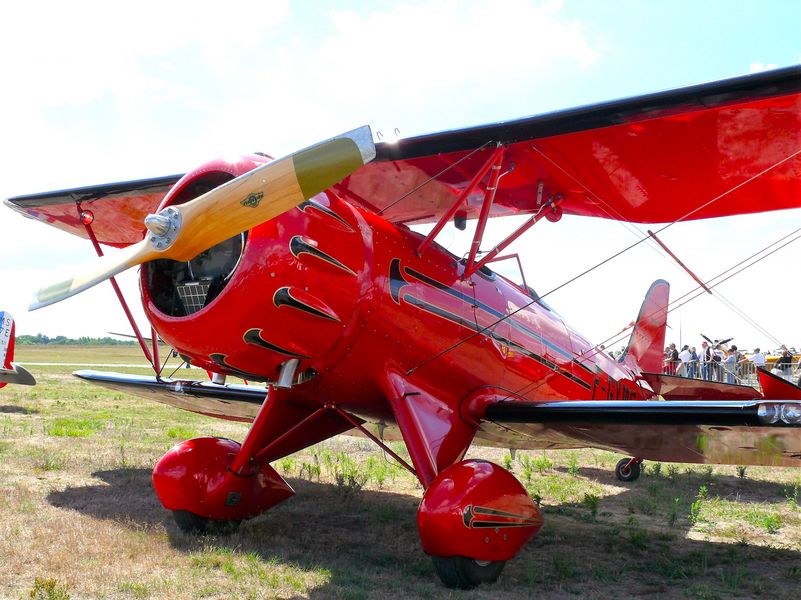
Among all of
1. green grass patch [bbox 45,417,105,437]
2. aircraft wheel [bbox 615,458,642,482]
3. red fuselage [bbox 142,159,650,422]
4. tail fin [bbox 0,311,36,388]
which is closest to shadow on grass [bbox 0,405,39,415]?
tail fin [bbox 0,311,36,388]

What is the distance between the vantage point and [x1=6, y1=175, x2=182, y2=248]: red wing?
22.4ft

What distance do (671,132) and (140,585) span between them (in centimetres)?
502

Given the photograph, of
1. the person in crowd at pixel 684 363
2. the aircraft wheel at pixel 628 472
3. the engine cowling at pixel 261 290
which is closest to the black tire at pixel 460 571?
the engine cowling at pixel 261 290

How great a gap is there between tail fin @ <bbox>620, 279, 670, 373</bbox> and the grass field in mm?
1673

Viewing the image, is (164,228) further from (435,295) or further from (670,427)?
(670,427)

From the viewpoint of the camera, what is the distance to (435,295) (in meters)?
5.61

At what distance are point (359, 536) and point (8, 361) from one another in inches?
550

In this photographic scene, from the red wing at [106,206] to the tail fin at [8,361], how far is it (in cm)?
915

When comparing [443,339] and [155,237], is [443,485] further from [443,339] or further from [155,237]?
[155,237]

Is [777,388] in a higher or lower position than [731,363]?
higher

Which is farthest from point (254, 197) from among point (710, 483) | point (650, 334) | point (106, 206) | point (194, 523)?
point (650, 334)

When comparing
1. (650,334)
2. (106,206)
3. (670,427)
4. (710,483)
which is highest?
(106,206)

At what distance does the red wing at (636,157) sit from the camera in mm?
4832

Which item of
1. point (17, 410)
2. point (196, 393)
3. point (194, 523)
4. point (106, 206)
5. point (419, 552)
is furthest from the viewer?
point (17, 410)
